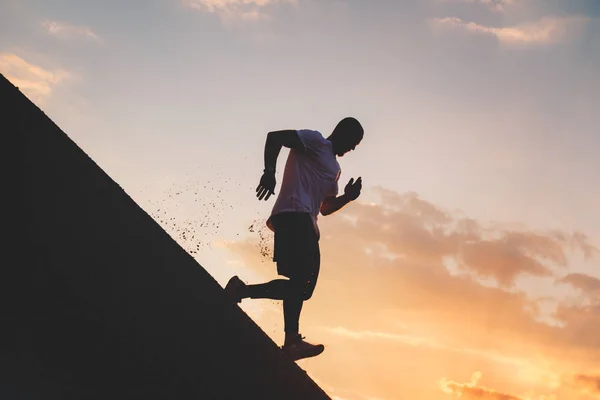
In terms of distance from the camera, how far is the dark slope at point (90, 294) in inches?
76.0

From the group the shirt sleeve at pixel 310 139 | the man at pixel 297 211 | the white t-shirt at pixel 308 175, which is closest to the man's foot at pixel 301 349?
the man at pixel 297 211

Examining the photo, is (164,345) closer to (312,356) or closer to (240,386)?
(240,386)

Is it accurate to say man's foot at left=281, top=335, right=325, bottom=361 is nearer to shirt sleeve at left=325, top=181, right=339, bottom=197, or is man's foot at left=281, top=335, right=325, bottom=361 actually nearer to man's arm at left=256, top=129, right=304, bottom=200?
man's arm at left=256, top=129, right=304, bottom=200

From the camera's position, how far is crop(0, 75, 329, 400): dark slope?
193cm

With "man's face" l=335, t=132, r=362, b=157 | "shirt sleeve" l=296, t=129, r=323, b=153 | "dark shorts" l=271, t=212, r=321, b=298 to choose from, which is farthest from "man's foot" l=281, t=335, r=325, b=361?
"man's face" l=335, t=132, r=362, b=157

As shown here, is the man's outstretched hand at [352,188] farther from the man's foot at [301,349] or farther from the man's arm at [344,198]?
the man's foot at [301,349]

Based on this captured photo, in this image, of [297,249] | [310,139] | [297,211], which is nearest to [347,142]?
[310,139]

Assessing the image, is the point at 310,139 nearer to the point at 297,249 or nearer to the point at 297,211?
the point at 297,211

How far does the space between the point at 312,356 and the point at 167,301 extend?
1.94 metres

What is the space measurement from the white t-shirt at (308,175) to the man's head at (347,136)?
114mm

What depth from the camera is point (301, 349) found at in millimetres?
3844

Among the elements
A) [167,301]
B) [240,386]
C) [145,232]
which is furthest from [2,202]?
[240,386]

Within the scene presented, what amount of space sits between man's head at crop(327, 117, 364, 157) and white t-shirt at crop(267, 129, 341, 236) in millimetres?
114

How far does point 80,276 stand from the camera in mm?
1994
